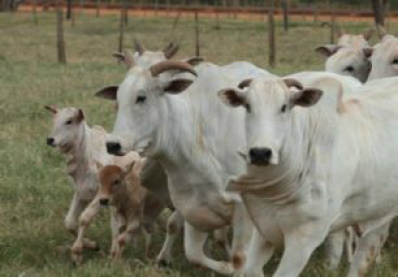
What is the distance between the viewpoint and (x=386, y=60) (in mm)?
9383

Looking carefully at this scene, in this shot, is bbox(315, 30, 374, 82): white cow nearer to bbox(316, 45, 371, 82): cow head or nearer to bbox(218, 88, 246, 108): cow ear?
bbox(316, 45, 371, 82): cow head

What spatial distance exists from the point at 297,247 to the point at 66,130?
10.9 ft

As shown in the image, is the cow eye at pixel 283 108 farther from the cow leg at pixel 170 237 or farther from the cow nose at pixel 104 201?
the cow nose at pixel 104 201

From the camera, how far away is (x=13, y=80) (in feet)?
63.7

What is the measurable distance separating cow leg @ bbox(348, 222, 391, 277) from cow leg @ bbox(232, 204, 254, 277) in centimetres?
74

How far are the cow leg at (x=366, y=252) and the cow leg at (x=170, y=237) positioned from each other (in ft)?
4.92

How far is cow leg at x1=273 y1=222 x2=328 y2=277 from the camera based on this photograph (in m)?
5.96

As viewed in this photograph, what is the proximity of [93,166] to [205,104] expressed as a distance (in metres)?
1.68

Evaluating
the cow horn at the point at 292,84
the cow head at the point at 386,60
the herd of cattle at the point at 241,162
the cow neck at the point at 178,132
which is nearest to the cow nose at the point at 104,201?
the herd of cattle at the point at 241,162

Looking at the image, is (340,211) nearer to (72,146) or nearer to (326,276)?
(326,276)

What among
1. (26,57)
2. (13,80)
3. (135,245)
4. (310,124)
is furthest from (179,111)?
(26,57)

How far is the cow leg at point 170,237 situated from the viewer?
25.5 ft

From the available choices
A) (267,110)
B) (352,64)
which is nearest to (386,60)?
(352,64)

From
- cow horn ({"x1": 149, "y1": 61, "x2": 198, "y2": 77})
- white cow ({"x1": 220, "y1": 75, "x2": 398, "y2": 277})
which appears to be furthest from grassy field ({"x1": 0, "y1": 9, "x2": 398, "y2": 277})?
cow horn ({"x1": 149, "y1": 61, "x2": 198, "y2": 77})
